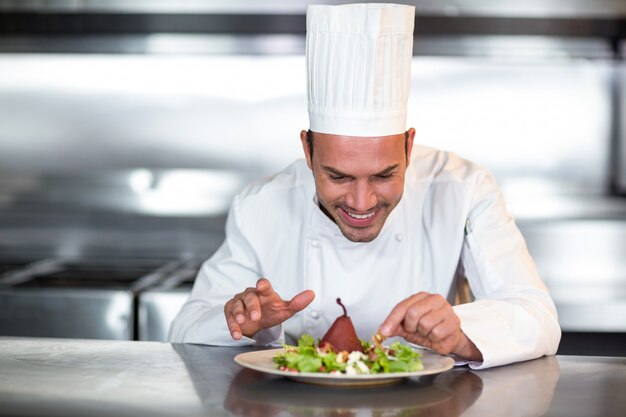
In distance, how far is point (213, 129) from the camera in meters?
3.96

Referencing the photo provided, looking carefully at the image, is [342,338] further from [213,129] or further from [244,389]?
[213,129]

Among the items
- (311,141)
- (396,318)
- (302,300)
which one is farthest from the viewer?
(311,141)

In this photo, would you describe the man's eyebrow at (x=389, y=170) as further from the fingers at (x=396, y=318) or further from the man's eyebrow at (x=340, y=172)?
the fingers at (x=396, y=318)

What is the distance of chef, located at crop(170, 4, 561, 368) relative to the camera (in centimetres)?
200

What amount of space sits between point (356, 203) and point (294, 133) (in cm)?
186

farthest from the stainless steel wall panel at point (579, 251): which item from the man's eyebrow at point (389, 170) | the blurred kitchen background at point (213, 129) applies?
the man's eyebrow at point (389, 170)

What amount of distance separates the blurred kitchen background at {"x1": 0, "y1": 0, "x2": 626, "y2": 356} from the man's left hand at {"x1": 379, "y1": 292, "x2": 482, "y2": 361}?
6.14 feet

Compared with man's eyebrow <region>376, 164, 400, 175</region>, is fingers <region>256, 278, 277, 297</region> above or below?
below

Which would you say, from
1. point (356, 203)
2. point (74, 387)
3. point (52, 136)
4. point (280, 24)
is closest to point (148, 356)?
point (74, 387)

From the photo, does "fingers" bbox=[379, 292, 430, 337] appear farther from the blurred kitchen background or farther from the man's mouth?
the blurred kitchen background

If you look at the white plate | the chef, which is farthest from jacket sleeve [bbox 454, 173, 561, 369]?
the white plate

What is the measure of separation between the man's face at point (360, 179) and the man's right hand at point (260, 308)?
10.5 inches

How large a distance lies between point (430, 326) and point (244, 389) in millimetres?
359

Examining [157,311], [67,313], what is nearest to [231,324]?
[157,311]
